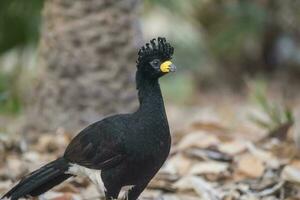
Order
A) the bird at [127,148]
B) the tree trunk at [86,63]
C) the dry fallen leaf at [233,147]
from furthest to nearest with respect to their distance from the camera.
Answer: the tree trunk at [86,63]
the dry fallen leaf at [233,147]
the bird at [127,148]

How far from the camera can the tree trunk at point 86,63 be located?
546 cm

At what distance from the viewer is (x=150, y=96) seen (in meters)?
3.79

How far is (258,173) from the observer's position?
4574 millimetres

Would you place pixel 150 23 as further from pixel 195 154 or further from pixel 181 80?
pixel 195 154

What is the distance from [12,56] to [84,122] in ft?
10.2

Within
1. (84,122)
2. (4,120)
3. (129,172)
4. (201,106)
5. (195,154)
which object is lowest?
(129,172)

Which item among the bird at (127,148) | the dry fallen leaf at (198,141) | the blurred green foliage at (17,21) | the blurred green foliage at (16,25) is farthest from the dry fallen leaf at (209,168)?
the blurred green foliage at (17,21)

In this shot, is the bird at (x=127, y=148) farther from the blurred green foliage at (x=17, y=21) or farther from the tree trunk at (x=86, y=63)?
the blurred green foliage at (x=17, y=21)

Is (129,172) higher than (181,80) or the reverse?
the reverse

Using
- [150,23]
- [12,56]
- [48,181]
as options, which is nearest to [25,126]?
[48,181]

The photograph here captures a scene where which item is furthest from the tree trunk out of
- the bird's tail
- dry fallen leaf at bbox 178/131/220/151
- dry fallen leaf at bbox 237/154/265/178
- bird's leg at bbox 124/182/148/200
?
bird's leg at bbox 124/182/148/200

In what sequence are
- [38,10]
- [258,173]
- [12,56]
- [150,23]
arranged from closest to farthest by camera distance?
1. [258,173]
2. [38,10]
3. [12,56]
4. [150,23]

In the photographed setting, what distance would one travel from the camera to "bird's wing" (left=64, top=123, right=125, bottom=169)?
3.68 meters

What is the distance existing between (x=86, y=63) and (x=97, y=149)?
1.74 m
